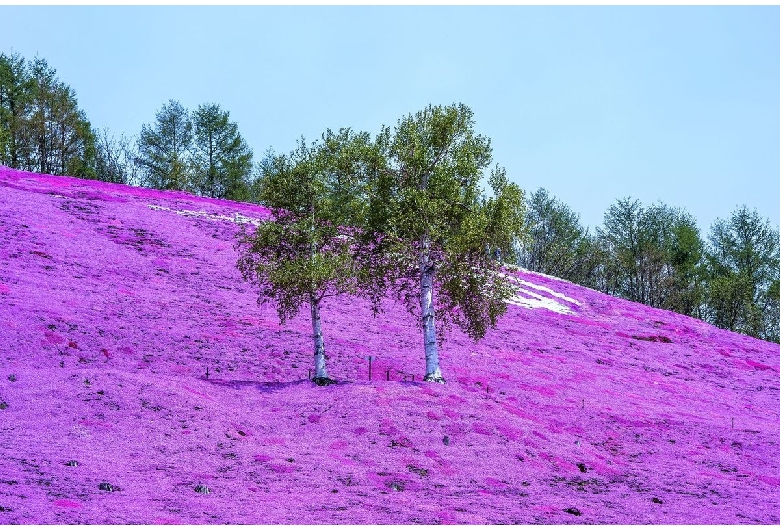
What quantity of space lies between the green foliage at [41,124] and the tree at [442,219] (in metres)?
58.9

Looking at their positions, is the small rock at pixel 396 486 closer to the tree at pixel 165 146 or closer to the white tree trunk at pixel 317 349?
the white tree trunk at pixel 317 349

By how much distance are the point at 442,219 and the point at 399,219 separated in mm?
1549

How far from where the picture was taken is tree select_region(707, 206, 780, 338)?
77.2 m

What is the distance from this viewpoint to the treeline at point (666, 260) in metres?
79.9

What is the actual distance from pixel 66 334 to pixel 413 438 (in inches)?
530

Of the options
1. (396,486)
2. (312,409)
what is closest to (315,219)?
(312,409)

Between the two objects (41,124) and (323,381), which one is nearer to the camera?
(323,381)

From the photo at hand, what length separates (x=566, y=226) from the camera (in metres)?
85.9

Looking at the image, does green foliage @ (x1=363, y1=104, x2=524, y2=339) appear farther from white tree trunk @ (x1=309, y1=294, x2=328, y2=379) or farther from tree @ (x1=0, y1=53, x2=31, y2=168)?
tree @ (x1=0, y1=53, x2=31, y2=168)

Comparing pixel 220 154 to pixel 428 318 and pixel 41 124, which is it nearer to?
pixel 41 124

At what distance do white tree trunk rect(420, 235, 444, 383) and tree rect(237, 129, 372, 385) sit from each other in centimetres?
243

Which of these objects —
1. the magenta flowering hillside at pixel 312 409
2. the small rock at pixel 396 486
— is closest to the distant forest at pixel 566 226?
the magenta flowering hillside at pixel 312 409

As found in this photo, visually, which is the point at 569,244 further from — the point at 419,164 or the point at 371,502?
the point at 371,502

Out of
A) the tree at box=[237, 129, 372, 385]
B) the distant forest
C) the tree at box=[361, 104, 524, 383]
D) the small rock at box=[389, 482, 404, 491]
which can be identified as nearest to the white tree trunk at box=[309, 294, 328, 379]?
the tree at box=[237, 129, 372, 385]
